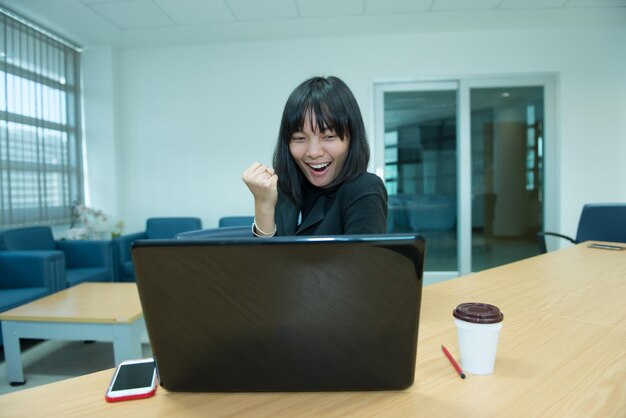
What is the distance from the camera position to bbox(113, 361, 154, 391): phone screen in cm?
61

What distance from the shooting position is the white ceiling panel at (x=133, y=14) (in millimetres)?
3312

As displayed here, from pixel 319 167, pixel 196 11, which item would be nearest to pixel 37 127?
pixel 196 11

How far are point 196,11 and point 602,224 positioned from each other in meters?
3.73

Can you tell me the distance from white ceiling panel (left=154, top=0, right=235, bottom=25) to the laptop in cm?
342

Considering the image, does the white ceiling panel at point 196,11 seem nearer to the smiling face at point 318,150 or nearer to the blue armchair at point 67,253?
the blue armchair at point 67,253

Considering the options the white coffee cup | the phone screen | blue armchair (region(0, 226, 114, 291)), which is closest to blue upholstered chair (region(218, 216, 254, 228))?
blue armchair (region(0, 226, 114, 291))

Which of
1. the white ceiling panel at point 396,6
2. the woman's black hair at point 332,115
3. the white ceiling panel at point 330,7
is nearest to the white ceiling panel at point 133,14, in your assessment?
the white ceiling panel at point 330,7

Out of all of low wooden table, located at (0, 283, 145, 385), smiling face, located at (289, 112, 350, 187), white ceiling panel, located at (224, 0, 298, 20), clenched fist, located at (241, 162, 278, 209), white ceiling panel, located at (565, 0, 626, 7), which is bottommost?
low wooden table, located at (0, 283, 145, 385)

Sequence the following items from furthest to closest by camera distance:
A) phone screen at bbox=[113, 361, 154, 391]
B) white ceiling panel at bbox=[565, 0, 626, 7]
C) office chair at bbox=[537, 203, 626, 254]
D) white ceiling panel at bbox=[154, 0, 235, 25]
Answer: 1. white ceiling panel at bbox=[565, 0, 626, 7]
2. white ceiling panel at bbox=[154, 0, 235, 25]
3. office chair at bbox=[537, 203, 626, 254]
4. phone screen at bbox=[113, 361, 154, 391]

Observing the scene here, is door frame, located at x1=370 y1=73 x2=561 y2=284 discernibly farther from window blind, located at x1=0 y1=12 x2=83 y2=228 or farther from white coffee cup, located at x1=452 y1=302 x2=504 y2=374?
white coffee cup, located at x1=452 y1=302 x2=504 y2=374

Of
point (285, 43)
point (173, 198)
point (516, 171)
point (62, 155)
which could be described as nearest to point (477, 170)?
point (516, 171)

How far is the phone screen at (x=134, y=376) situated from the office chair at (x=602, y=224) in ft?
9.01

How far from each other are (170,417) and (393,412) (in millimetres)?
309

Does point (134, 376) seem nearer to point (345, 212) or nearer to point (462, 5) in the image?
point (345, 212)
